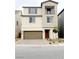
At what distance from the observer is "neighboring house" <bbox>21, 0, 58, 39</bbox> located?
14500 mm

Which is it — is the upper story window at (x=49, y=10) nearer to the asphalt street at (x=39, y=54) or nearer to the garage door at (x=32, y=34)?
the garage door at (x=32, y=34)

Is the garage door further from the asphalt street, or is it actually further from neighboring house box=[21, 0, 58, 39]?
the asphalt street

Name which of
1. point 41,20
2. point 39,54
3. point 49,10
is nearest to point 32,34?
point 41,20

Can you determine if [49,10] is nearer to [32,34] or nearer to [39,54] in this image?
[32,34]

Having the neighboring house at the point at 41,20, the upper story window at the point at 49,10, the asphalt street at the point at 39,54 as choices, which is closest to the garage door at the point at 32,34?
the neighboring house at the point at 41,20

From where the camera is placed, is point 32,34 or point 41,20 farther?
point 32,34

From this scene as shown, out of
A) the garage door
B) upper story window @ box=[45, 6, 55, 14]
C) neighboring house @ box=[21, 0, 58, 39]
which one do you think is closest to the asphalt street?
neighboring house @ box=[21, 0, 58, 39]

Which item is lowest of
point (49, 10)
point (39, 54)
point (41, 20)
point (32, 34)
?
point (39, 54)

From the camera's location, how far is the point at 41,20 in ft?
48.5

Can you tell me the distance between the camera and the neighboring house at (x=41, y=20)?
14.5 meters
